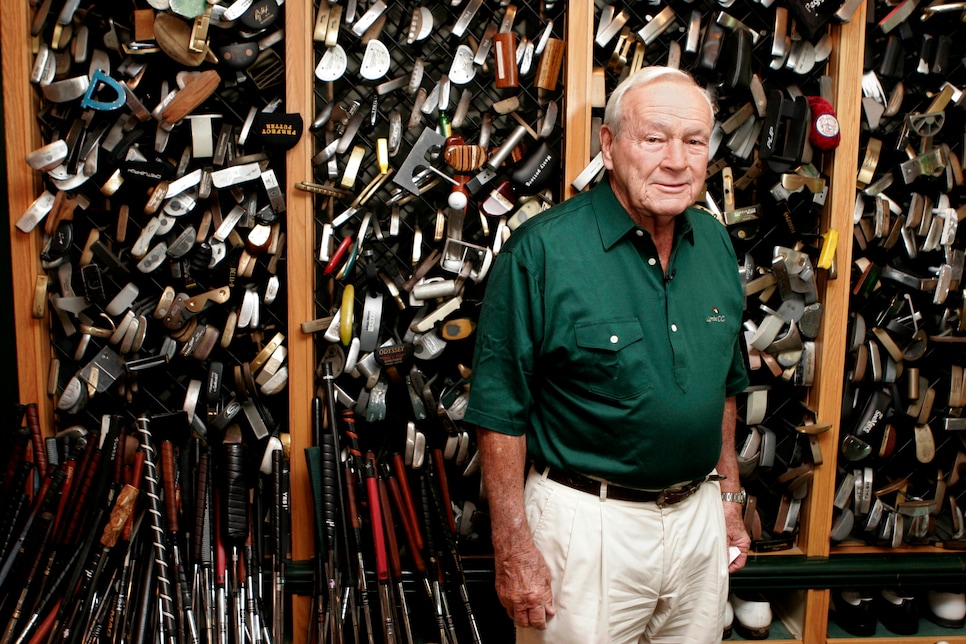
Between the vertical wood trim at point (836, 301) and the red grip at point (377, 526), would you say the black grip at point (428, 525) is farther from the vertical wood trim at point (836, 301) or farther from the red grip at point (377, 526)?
the vertical wood trim at point (836, 301)

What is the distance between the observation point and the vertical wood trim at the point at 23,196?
90.6 inches

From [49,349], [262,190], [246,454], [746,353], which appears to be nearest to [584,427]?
[746,353]

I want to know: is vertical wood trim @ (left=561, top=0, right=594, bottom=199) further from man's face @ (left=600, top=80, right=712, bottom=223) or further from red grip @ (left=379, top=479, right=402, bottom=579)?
red grip @ (left=379, top=479, right=402, bottom=579)

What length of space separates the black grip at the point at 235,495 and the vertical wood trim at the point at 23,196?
657 millimetres

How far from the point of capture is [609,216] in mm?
1669

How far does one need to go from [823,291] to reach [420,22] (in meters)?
1.60

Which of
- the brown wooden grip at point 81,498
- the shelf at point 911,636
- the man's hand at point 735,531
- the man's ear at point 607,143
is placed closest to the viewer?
the man's ear at point 607,143

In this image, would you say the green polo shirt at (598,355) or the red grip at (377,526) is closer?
the green polo shirt at (598,355)

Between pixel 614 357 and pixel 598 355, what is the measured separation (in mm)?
34

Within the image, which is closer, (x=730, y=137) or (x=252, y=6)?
(x=252, y=6)

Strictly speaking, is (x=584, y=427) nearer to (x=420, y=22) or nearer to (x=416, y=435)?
(x=416, y=435)

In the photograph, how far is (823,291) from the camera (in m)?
2.53

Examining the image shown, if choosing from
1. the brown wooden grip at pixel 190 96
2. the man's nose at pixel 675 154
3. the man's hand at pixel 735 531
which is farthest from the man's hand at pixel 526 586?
the brown wooden grip at pixel 190 96

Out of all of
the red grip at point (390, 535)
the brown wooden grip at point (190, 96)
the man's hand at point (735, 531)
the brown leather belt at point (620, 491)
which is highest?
the brown wooden grip at point (190, 96)
